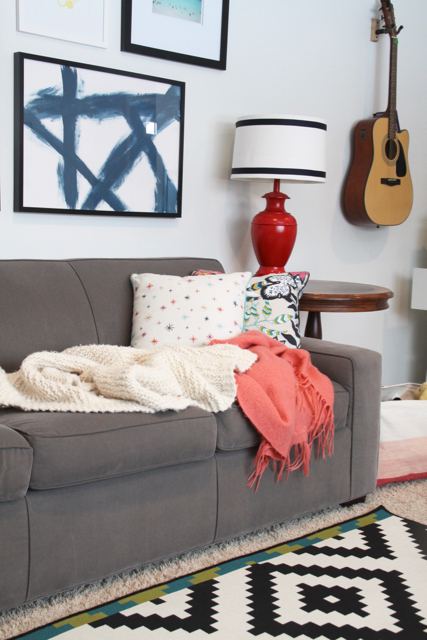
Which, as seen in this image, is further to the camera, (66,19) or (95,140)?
(95,140)

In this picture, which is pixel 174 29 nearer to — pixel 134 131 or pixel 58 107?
pixel 134 131

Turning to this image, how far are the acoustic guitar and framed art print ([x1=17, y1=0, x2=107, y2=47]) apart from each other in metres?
1.41

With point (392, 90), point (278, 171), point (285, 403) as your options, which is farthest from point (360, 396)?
point (392, 90)

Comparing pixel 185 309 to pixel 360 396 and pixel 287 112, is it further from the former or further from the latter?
pixel 287 112

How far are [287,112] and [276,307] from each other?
123 centimetres

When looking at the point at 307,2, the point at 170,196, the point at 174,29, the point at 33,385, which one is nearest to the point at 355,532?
the point at 33,385

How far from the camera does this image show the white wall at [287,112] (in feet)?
8.22

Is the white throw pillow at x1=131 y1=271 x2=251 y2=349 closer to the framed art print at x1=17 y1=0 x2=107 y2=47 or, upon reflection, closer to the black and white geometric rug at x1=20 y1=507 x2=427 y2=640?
the black and white geometric rug at x1=20 y1=507 x2=427 y2=640

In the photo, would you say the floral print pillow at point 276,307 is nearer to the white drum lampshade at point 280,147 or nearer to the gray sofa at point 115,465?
the gray sofa at point 115,465

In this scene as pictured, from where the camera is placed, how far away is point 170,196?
2771mm

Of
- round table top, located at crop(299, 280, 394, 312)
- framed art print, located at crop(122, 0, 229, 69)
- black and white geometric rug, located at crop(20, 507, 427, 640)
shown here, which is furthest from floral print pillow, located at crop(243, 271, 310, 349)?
framed art print, located at crop(122, 0, 229, 69)

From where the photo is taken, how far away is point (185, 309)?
7.34 feet

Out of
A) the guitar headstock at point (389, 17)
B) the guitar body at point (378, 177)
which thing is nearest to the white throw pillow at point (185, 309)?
the guitar body at point (378, 177)

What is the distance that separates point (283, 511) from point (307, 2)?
2354 mm
